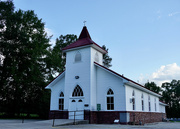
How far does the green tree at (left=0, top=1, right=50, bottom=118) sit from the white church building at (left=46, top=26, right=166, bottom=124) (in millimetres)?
8097

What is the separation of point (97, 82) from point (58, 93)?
5.25 metres

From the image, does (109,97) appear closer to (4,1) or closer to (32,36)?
(32,36)

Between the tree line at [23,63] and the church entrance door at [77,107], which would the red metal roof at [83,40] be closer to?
the church entrance door at [77,107]

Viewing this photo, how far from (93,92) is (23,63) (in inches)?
594

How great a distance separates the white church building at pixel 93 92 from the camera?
1720 centimetres

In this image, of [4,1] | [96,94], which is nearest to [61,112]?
[96,94]

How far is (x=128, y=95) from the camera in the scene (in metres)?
17.7

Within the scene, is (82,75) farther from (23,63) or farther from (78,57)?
(23,63)

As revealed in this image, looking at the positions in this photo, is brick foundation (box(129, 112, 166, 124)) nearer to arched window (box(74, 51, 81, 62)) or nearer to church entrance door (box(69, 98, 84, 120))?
A: church entrance door (box(69, 98, 84, 120))

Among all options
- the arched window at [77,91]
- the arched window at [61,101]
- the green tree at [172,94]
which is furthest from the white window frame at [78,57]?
the green tree at [172,94]

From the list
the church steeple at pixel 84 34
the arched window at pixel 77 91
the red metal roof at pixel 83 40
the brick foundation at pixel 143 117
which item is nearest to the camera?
the brick foundation at pixel 143 117

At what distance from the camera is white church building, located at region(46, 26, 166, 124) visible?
56.4ft

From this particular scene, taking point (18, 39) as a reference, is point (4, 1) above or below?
above

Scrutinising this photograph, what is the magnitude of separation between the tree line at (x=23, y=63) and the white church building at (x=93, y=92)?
8069mm
